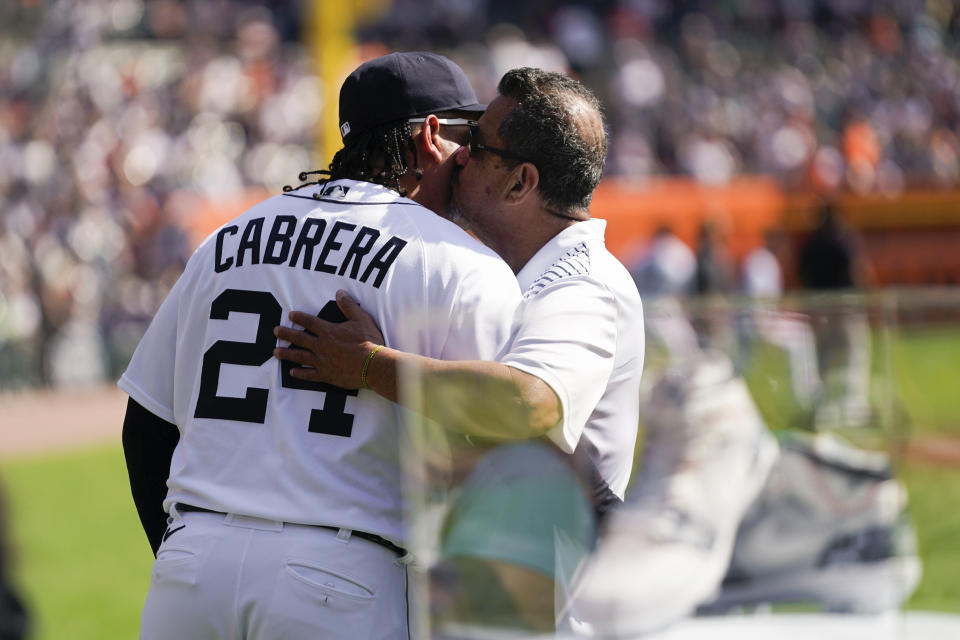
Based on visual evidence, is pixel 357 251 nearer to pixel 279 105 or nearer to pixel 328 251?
pixel 328 251

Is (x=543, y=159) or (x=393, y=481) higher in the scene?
(x=543, y=159)

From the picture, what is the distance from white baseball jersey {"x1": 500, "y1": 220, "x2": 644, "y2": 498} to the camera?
2107 mm

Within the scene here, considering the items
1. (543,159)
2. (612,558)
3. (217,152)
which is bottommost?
(217,152)

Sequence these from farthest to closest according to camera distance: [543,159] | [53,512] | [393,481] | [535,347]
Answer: [53,512]
[543,159]
[393,481]
[535,347]

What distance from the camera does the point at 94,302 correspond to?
13906 mm

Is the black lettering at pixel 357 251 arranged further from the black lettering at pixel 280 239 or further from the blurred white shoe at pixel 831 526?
the blurred white shoe at pixel 831 526

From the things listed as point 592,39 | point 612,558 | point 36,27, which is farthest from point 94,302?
point 612,558

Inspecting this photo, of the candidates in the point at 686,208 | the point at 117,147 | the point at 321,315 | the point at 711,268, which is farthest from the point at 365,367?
the point at 686,208

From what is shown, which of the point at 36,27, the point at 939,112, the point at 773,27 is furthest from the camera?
the point at 773,27

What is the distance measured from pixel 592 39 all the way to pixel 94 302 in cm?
1109

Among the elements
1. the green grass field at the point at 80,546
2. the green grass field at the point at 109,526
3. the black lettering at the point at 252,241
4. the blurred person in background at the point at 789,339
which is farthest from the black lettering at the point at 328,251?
the green grass field at the point at 80,546

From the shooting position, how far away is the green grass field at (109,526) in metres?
3.51

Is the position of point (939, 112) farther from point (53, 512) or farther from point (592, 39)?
point (53, 512)

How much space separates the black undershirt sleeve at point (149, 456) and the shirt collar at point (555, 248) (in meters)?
0.81
